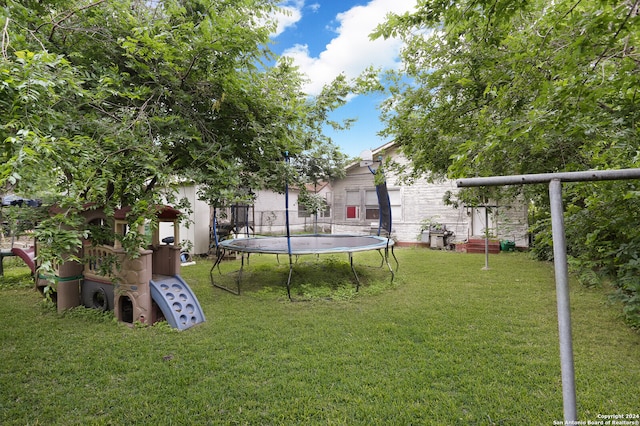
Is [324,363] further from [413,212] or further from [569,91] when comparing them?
[413,212]

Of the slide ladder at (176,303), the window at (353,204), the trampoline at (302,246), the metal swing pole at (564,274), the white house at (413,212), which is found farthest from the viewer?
the window at (353,204)

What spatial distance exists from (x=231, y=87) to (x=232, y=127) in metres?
0.62

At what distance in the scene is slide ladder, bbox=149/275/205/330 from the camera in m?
3.85

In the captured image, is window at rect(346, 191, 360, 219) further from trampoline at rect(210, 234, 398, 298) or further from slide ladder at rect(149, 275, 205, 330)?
slide ladder at rect(149, 275, 205, 330)

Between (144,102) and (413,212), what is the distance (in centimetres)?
1065

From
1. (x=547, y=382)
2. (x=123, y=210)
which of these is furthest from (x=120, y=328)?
(x=547, y=382)

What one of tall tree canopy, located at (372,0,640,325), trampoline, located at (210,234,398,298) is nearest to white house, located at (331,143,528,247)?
trampoline, located at (210,234,398,298)

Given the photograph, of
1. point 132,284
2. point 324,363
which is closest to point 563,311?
point 324,363

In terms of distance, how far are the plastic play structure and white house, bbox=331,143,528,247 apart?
24.7 feet

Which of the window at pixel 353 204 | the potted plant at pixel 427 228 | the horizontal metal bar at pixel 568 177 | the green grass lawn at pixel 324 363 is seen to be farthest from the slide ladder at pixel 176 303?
the window at pixel 353 204

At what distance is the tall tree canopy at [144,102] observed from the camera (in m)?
1.92

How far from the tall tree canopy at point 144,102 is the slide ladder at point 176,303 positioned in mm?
1280

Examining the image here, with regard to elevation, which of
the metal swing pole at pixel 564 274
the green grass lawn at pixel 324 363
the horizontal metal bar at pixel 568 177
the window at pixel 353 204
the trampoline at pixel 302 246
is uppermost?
the window at pixel 353 204

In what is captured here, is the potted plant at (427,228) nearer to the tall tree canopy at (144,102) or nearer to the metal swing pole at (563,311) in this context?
the tall tree canopy at (144,102)
